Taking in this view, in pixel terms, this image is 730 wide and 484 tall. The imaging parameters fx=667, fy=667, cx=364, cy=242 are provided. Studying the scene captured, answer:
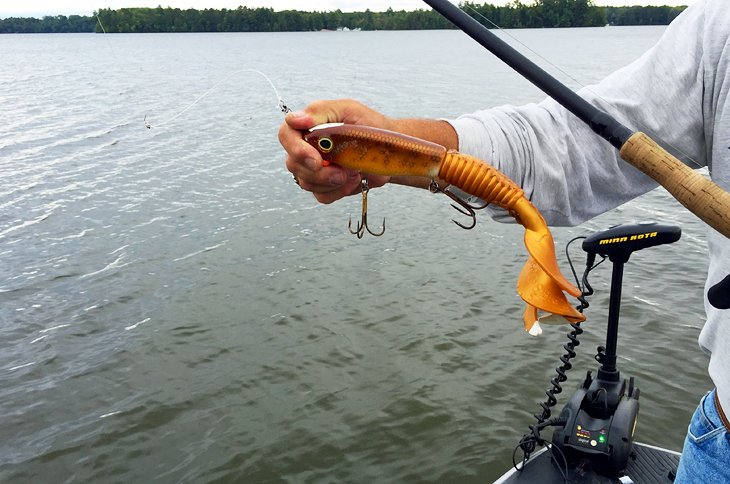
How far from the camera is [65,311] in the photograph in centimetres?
795

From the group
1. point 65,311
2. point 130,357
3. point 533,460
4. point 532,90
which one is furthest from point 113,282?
point 532,90

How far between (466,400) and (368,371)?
3.42 ft

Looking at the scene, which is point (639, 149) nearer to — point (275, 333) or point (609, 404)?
point (609, 404)

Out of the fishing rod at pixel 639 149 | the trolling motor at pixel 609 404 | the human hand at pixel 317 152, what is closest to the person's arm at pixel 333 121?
the human hand at pixel 317 152

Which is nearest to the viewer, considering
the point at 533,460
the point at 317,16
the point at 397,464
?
the point at 533,460

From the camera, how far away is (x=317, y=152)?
1659 mm

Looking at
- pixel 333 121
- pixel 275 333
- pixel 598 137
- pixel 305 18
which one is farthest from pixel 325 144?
pixel 305 18

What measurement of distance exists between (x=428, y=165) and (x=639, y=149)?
1.71ft

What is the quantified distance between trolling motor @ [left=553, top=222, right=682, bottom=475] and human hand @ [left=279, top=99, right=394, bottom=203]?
1.76 meters

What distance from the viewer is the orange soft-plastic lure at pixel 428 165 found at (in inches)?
62.7

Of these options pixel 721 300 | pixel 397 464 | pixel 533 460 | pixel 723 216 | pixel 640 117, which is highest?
pixel 640 117

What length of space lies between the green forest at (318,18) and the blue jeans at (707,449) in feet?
4.83

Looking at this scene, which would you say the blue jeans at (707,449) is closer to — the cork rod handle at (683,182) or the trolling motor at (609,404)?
the cork rod handle at (683,182)

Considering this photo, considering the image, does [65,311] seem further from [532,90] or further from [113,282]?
[532,90]
